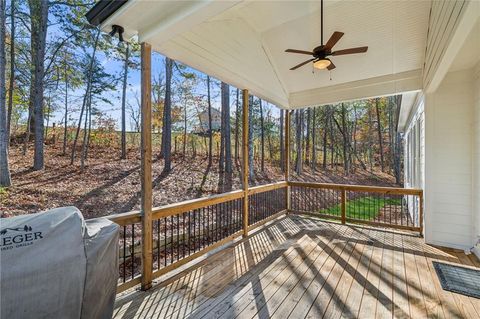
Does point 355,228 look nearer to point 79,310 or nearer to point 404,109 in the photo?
point 404,109

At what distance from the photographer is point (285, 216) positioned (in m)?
5.75

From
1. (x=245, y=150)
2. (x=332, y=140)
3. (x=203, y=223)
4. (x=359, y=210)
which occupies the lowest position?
(x=359, y=210)

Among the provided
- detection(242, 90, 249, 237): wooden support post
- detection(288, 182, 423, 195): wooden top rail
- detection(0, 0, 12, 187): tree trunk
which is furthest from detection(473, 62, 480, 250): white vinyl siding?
detection(0, 0, 12, 187): tree trunk

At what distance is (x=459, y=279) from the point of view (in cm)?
280

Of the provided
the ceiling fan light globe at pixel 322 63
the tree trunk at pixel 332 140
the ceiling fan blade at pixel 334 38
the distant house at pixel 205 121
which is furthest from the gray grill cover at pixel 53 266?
the tree trunk at pixel 332 140

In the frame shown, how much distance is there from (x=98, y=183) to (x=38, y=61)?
3.50m

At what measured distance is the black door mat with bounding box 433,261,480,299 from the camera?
2564mm

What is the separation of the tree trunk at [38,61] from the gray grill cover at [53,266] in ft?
A: 20.8

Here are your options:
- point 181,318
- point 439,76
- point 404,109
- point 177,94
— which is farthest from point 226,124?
point 181,318

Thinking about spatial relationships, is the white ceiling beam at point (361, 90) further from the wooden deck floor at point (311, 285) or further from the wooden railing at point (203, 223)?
the wooden deck floor at point (311, 285)

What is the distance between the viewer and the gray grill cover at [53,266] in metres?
1.26

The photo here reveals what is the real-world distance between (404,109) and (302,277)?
5.91 meters

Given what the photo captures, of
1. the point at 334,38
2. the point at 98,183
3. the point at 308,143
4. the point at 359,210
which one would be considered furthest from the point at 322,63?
the point at 308,143

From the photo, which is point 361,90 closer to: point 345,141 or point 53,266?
point 53,266
